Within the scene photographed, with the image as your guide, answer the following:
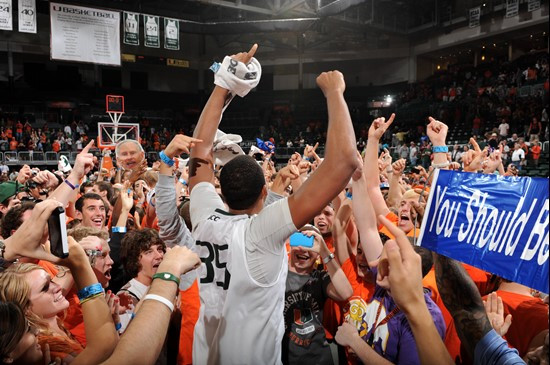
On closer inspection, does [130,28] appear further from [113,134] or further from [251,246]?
[251,246]

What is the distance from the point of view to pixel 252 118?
1137 inches

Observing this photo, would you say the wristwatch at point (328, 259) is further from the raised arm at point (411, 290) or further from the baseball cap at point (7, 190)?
the baseball cap at point (7, 190)

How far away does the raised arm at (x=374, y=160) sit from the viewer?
334 cm

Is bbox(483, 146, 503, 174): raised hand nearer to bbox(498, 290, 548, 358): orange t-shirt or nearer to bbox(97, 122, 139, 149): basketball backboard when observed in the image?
bbox(498, 290, 548, 358): orange t-shirt

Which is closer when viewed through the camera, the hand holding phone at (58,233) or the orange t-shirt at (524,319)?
the hand holding phone at (58,233)

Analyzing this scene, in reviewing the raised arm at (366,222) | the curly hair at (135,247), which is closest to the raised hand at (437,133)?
the raised arm at (366,222)

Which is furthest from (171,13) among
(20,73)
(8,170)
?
(8,170)

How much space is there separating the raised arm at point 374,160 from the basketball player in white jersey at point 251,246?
4.40 feet

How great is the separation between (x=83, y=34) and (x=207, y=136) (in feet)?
45.9

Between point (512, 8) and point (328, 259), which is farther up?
Answer: point (512, 8)

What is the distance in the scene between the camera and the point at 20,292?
2.07 m

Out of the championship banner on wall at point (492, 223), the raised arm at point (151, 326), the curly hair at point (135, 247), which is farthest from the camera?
the curly hair at point (135, 247)

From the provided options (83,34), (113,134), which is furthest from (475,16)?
(113,134)

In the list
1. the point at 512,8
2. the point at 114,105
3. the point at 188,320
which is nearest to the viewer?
the point at 188,320
